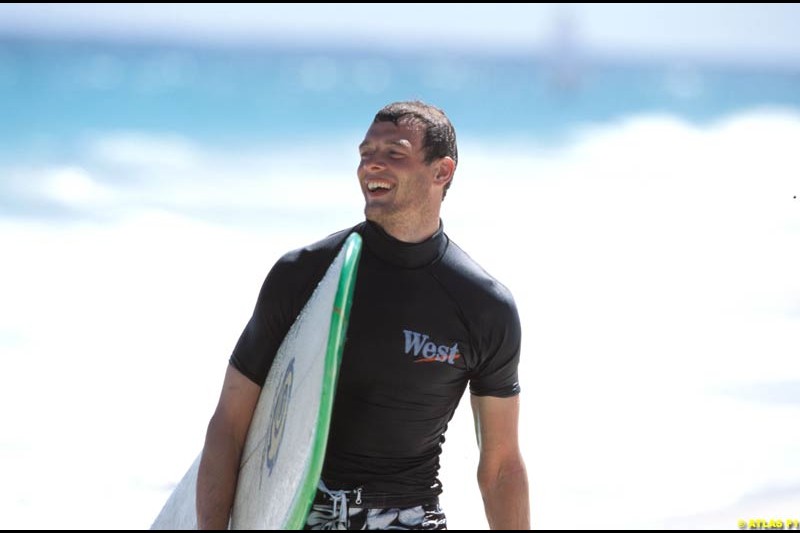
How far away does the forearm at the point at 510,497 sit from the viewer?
2.79 meters

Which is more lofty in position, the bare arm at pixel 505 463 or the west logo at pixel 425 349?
the west logo at pixel 425 349

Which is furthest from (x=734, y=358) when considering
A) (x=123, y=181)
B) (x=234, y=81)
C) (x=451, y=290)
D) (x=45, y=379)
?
(x=234, y=81)

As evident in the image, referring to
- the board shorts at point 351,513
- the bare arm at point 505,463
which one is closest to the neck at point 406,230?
the bare arm at point 505,463

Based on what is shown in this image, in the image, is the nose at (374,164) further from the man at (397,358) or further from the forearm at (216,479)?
the forearm at (216,479)

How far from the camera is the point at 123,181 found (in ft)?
49.7

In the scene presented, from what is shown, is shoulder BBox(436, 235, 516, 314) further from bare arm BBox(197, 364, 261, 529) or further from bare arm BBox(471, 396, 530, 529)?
bare arm BBox(197, 364, 261, 529)

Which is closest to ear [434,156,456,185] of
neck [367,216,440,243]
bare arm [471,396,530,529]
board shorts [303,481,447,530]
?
neck [367,216,440,243]

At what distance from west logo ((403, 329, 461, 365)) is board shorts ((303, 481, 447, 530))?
0.36 metres

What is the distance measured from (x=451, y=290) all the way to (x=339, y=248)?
307 mm

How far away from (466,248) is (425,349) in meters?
11.2

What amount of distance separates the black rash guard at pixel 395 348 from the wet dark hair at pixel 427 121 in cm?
23

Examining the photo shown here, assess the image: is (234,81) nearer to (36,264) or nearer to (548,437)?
(36,264)

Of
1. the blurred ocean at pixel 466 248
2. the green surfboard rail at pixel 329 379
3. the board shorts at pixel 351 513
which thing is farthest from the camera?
the blurred ocean at pixel 466 248

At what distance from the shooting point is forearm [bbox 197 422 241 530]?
2.61 m
